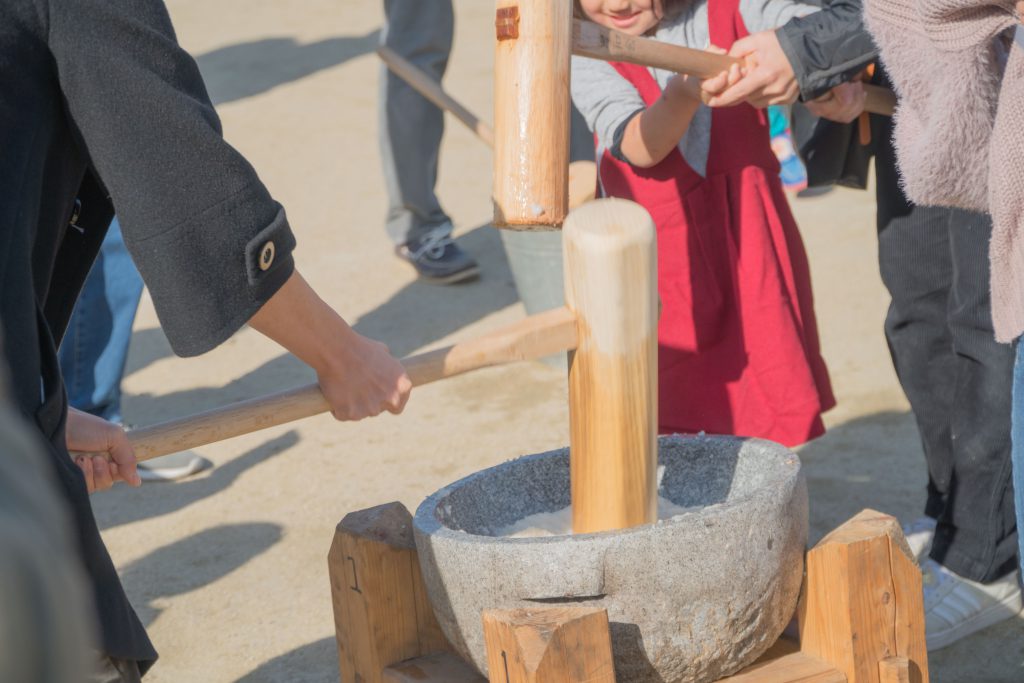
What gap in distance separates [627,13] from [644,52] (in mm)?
341

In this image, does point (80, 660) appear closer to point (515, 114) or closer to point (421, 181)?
point (515, 114)

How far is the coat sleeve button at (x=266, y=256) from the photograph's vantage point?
1.34 m

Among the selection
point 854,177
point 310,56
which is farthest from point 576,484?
point 310,56

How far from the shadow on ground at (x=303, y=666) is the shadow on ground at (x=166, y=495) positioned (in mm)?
827

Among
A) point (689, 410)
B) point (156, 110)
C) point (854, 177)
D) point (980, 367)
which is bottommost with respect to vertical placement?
point (689, 410)

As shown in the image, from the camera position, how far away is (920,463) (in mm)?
3115

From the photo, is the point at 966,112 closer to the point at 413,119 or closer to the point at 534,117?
the point at 534,117

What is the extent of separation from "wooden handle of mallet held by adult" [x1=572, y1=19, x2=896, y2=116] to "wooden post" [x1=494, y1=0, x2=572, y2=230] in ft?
0.34

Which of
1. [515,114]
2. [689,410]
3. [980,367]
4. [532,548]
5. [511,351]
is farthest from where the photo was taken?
[689,410]

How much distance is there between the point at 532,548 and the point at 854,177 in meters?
1.38

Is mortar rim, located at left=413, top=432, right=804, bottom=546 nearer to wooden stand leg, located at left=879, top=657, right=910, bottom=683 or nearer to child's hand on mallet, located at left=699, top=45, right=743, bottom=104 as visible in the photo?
wooden stand leg, located at left=879, top=657, right=910, bottom=683

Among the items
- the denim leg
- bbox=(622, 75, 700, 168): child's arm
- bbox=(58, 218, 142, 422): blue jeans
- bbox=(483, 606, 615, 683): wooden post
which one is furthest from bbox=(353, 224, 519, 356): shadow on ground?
bbox=(483, 606, 615, 683): wooden post

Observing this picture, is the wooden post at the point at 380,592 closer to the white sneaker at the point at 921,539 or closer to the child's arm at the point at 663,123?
the child's arm at the point at 663,123

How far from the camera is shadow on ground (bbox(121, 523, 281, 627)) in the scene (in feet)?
9.14
